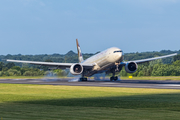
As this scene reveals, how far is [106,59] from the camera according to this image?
198 ft

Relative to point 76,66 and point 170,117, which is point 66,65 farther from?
point 170,117

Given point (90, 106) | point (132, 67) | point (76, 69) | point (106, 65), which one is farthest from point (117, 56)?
point (90, 106)

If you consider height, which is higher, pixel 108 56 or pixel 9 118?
pixel 108 56

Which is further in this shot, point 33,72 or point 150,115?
point 33,72

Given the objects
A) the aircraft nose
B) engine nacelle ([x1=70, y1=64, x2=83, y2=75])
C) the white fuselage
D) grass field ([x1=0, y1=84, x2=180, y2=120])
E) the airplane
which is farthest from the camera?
engine nacelle ([x1=70, y1=64, x2=83, y2=75])

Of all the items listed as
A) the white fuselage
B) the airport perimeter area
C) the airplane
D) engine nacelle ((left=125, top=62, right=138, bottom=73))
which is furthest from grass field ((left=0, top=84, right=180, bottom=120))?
engine nacelle ((left=125, top=62, right=138, bottom=73))

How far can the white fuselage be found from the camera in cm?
5938

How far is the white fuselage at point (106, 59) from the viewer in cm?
5938

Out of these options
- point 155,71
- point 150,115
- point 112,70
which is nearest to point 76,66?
point 112,70

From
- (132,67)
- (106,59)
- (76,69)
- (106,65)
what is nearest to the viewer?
(106,59)

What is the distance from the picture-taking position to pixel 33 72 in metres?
109

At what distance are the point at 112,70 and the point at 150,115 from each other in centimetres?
4798

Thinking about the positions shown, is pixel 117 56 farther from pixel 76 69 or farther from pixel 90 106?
pixel 90 106

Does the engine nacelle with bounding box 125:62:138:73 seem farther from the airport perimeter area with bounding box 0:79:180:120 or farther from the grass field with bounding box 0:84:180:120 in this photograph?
the grass field with bounding box 0:84:180:120
